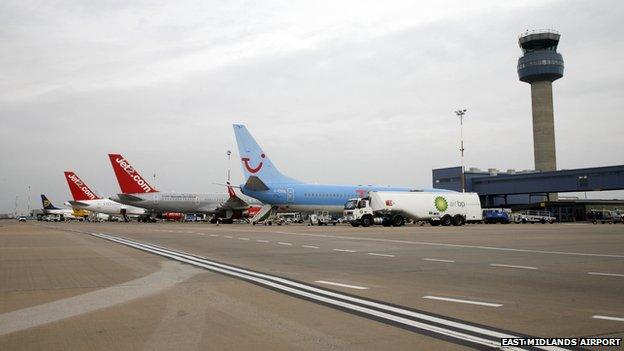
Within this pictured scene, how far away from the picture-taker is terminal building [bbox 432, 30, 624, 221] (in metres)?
82.6

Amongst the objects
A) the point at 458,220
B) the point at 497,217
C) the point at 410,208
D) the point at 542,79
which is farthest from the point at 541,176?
the point at 410,208

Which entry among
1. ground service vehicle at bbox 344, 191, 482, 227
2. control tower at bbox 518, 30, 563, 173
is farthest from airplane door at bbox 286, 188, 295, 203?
control tower at bbox 518, 30, 563, 173

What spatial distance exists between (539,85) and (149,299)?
122864 millimetres

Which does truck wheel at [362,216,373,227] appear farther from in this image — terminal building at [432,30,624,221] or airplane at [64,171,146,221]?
airplane at [64,171,146,221]

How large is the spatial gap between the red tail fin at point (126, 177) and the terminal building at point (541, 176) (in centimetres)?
4114

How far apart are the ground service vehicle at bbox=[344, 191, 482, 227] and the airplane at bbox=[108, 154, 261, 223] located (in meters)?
23.6

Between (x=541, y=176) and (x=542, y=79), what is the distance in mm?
37817

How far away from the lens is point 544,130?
113 m

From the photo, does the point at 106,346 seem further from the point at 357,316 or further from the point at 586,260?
the point at 586,260

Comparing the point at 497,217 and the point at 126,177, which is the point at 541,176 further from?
the point at 126,177

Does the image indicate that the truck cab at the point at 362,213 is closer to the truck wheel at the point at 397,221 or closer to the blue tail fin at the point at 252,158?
the truck wheel at the point at 397,221

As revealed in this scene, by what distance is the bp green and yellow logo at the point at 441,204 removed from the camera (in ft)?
161

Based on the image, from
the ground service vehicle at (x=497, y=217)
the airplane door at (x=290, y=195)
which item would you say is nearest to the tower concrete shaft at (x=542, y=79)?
the ground service vehicle at (x=497, y=217)

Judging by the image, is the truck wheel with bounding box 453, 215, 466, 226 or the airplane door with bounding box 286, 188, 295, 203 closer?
the truck wheel with bounding box 453, 215, 466, 226
